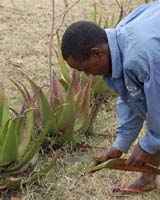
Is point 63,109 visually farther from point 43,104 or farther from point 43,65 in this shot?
point 43,65

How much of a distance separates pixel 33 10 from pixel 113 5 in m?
1.07

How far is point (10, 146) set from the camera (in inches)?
120

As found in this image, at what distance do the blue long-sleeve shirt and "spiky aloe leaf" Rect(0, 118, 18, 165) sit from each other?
2.25 feet

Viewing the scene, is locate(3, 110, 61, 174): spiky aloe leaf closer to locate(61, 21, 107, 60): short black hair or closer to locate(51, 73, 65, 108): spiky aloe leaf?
locate(51, 73, 65, 108): spiky aloe leaf

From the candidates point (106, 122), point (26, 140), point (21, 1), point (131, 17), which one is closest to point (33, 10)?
point (21, 1)

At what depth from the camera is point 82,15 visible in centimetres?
609

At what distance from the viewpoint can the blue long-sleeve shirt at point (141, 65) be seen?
2.32 metres

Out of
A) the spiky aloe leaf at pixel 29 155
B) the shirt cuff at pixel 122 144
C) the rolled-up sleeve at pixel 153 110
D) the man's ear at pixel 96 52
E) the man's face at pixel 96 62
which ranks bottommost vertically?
the spiky aloe leaf at pixel 29 155

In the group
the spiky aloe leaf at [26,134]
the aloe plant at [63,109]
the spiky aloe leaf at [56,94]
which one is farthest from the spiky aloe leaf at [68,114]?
the spiky aloe leaf at [26,134]

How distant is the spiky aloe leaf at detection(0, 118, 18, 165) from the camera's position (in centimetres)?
298

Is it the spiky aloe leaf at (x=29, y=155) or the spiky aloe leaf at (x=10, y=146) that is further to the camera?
the spiky aloe leaf at (x=29, y=155)

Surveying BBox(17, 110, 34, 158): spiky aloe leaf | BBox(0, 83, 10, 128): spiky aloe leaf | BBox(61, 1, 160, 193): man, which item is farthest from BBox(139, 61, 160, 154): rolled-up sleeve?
BBox(0, 83, 10, 128): spiky aloe leaf

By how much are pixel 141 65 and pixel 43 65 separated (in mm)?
2664

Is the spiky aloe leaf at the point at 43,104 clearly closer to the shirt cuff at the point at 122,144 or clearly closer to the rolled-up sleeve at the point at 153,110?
the shirt cuff at the point at 122,144
